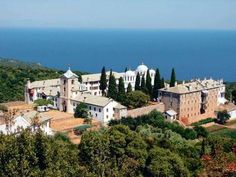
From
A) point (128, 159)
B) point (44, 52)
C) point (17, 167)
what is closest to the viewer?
point (17, 167)

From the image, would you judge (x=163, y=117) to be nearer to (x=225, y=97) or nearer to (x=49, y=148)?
(x=225, y=97)

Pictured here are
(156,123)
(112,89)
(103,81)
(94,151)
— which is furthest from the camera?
(103,81)

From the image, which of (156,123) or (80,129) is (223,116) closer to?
(156,123)

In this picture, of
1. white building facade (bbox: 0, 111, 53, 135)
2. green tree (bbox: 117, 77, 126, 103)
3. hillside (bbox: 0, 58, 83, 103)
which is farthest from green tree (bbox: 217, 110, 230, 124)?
hillside (bbox: 0, 58, 83, 103)

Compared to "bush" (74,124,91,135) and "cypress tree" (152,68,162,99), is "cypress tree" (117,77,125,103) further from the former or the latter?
"bush" (74,124,91,135)

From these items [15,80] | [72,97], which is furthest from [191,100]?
[15,80]

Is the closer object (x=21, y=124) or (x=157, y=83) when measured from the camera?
(x=21, y=124)

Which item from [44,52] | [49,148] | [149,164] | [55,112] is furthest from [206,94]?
[44,52]
